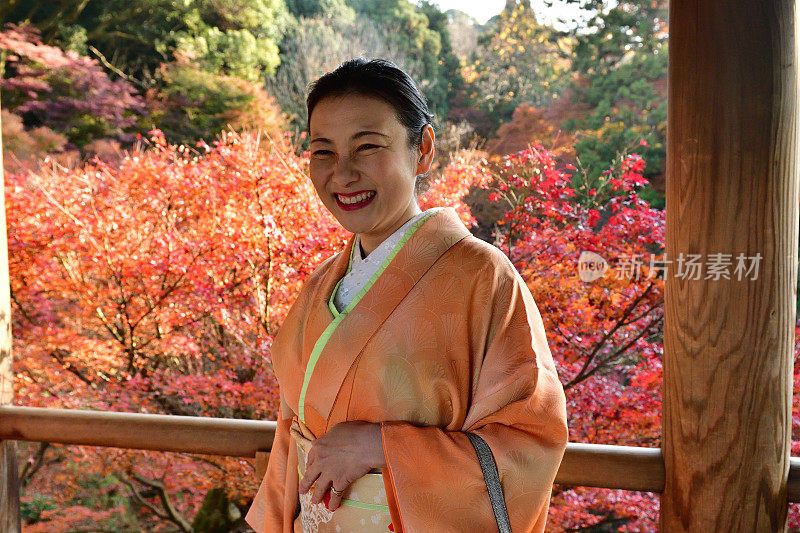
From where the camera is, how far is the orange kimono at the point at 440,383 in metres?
1.19

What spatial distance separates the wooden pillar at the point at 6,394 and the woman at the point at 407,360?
1.43 m

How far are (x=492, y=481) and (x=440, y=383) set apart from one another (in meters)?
0.20

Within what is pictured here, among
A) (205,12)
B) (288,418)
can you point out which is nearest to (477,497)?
(288,418)

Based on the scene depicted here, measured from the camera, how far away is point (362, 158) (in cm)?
130

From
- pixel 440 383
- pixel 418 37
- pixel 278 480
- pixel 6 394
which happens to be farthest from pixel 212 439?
pixel 418 37

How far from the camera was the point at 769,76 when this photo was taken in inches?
59.5

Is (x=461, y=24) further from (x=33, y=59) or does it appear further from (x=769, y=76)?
(x=33, y=59)

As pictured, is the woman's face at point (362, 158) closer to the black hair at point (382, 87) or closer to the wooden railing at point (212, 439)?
the black hair at point (382, 87)

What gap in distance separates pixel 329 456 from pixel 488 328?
0.39 meters

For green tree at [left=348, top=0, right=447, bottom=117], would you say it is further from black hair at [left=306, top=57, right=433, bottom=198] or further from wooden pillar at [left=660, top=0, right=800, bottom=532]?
black hair at [left=306, top=57, right=433, bottom=198]

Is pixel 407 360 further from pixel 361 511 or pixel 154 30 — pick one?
pixel 154 30

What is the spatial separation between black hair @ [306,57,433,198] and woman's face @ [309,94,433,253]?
1 centimetres

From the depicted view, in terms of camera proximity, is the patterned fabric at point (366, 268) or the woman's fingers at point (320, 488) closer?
the woman's fingers at point (320, 488)

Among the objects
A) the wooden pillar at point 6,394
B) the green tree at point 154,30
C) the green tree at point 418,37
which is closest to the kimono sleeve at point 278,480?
the wooden pillar at point 6,394
